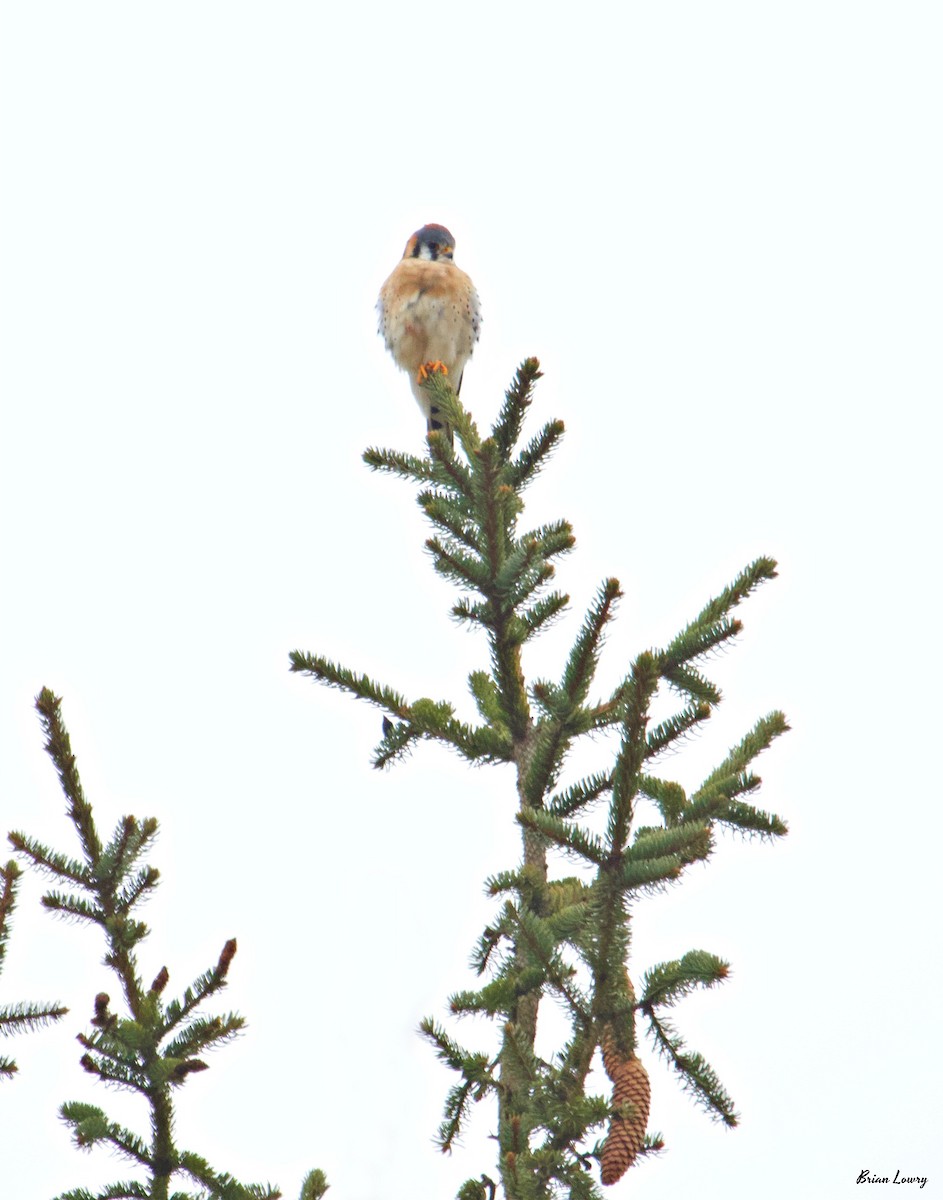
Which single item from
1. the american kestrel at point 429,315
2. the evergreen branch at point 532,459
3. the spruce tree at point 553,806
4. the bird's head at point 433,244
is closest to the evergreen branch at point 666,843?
the spruce tree at point 553,806

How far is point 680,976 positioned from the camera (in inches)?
91.8

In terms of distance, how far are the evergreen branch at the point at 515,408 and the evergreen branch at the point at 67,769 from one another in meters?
1.52

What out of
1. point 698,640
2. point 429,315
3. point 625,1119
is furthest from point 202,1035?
point 429,315

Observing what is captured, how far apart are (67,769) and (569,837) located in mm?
904

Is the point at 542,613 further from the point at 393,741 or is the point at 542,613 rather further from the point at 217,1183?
the point at 217,1183

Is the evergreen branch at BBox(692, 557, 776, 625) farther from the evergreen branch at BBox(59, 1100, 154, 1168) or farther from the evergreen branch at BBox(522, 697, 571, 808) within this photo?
the evergreen branch at BBox(59, 1100, 154, 1168)

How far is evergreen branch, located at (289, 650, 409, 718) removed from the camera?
122 inches

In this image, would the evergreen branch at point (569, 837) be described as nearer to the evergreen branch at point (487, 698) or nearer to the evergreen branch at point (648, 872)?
the evergreen branch at point (648, 872)

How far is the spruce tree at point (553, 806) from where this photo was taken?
6.84ft

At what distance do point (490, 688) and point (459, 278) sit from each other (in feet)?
14.8

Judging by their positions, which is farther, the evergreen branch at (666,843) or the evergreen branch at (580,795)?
the evergreen branch at (580,795)

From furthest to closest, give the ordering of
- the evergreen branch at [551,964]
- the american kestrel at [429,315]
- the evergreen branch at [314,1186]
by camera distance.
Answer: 1. the american kestrel at [429,315]
2. the evergreen branch at [314,1186]
3. the evergreen branch at [551,964]

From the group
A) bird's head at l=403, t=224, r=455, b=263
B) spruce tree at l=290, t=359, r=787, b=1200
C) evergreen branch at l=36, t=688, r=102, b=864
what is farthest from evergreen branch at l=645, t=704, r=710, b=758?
bird's head at l=403, t=224, r=455, b=263

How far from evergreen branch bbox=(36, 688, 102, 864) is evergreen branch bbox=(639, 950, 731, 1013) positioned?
106 cm
